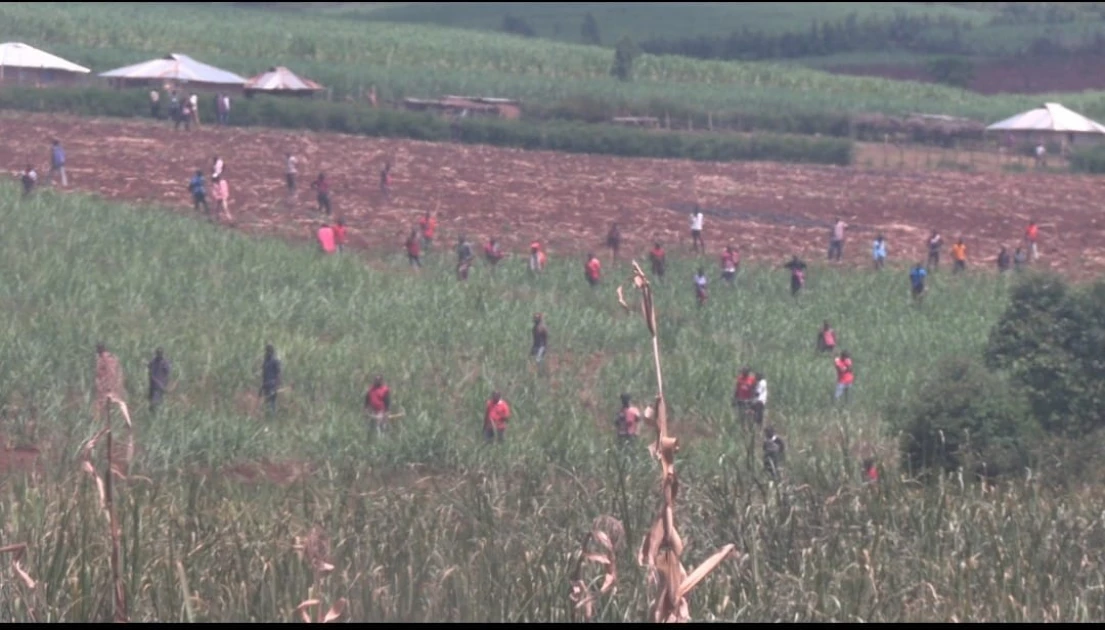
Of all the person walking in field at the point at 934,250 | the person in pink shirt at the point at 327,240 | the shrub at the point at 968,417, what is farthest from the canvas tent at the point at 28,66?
the person walking in field at the point at 934,250

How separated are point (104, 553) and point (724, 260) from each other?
791 inches

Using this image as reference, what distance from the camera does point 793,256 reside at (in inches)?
1131

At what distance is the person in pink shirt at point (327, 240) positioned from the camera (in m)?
26.7

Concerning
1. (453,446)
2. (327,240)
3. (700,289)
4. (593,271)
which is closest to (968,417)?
(453,446)

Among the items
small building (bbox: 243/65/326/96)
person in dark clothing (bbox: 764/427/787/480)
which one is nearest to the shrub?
person in dark clothing (bbox: 764/427/787/480)

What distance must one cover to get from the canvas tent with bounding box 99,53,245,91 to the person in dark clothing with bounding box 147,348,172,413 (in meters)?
11.7

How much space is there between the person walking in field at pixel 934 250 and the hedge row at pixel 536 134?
24.7ft

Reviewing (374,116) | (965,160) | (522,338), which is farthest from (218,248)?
(965,160)

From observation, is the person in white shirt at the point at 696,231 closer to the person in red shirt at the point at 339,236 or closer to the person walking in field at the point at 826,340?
the person walking in field at the point at 826,340

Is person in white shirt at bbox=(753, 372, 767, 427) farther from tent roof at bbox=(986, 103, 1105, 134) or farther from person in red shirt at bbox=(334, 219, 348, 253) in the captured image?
tent roof at bbox=(986, 103, 1105, 134)

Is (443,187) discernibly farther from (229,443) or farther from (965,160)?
(229,443)

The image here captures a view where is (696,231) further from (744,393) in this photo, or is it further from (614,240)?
(744,393)

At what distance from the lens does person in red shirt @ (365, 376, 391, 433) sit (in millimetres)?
17969

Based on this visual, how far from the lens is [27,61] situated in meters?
23.4
